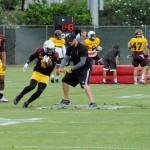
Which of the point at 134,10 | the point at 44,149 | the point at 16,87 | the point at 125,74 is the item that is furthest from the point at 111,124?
the point at 134,10

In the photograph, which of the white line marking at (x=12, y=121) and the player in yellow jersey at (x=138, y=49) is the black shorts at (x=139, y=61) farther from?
the white line marking at (x=12, y=121)

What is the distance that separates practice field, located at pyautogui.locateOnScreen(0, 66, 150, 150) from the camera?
11.7 meters

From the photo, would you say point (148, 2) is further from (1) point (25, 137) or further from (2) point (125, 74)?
(1) point (25, 137)

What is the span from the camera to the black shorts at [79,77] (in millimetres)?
18125

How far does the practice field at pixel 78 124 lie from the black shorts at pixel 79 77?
0.57 metres

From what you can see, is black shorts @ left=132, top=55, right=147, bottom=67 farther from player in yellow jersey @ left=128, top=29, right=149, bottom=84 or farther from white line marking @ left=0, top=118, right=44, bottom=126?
white line marking @ left=0, top=118, right=44, bottom=126

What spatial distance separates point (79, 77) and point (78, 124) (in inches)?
157

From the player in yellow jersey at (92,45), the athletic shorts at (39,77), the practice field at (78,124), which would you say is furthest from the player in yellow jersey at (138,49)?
the athletic shorts at (39,77)

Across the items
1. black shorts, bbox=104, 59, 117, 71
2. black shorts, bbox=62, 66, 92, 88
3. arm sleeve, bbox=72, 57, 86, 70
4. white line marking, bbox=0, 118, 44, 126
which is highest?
arm sleeve, bbox=72, 57, 86, 70

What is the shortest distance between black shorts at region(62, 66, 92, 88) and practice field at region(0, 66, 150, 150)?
0.57m

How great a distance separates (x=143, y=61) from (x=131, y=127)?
543 inches

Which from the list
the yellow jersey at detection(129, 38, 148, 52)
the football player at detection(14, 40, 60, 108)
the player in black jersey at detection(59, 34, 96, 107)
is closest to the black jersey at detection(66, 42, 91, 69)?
the player in black jersey at detection(59, 34, 96, 107)

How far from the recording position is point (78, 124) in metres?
14.3

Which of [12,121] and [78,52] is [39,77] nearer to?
[78,52]
